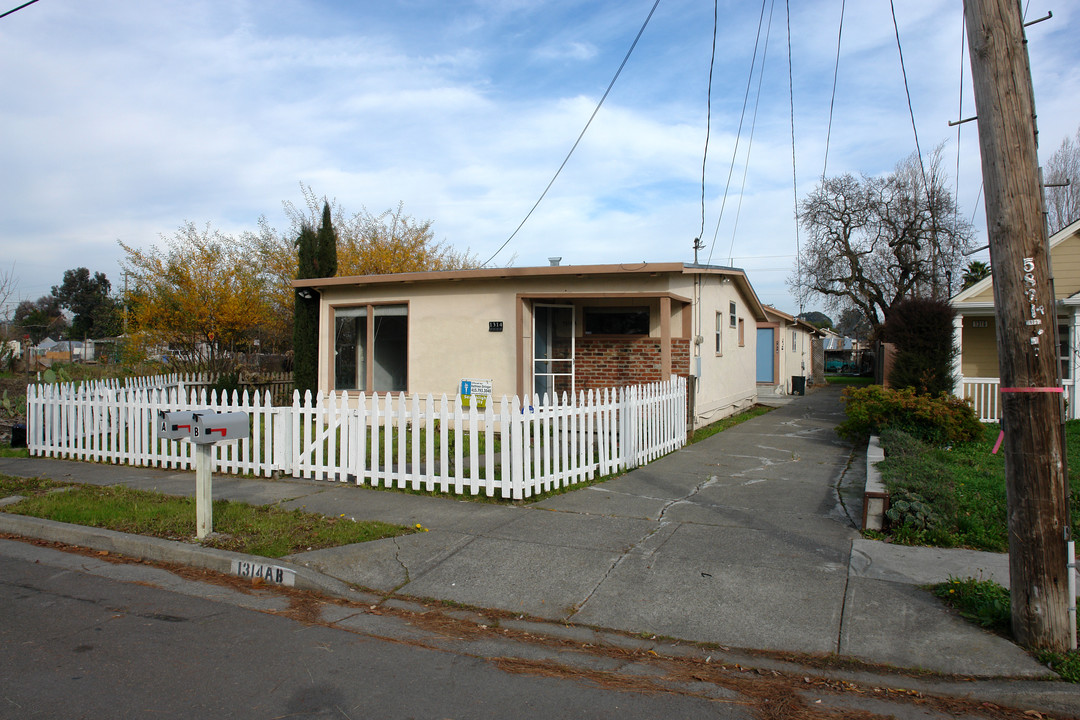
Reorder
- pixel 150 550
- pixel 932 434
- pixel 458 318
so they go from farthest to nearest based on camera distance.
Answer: pixel 458 318, pixel 932 434, pixel 150 550

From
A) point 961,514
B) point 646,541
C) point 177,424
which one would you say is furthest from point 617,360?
point 177,424

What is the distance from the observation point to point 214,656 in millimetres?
4191

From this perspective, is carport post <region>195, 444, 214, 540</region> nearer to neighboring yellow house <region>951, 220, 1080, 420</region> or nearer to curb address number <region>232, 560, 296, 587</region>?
curb address number <region>232, 560, 296, 587</region>

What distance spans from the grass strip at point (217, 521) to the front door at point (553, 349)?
258 inches

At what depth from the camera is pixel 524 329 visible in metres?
12.5

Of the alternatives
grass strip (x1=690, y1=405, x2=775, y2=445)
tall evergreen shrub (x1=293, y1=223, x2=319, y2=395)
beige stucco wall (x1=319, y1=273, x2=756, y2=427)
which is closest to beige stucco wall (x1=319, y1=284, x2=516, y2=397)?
beige stucco wall (x1=319, y1=273, x2=756, y2=427)

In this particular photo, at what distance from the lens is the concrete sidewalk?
14.6 ft

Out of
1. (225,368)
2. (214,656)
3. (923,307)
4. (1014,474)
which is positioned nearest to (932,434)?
(923,307)

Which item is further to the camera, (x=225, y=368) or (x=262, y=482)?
(x=225, y=368)

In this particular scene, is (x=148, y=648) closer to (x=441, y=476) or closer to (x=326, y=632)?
(x=326, y=632)

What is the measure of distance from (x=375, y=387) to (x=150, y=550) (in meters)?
7.71

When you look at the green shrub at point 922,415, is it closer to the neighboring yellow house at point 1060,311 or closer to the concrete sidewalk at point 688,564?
the concrete sidewalk at point 688,564

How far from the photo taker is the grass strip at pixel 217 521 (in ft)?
20.4

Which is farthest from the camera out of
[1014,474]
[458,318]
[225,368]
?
[225,368]
